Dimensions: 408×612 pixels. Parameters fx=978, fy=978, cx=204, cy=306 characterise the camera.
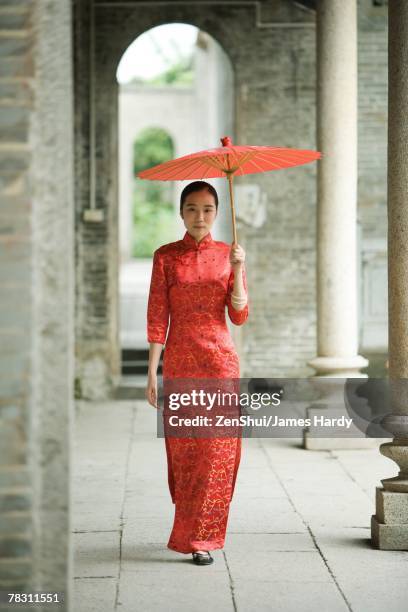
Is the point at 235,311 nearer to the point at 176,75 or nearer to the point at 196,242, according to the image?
the point at 196,242

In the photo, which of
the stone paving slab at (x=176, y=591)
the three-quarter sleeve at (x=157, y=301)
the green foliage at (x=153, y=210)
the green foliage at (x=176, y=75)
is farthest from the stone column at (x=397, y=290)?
the green foliage at (x=176, y=75)

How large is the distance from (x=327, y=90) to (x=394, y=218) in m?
2.98

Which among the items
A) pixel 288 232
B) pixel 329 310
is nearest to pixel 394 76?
pixel 329 310

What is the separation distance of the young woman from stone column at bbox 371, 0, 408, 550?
809mm

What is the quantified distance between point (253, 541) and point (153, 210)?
31574mm

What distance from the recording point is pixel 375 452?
24.4ft

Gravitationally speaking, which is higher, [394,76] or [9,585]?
[394,76]

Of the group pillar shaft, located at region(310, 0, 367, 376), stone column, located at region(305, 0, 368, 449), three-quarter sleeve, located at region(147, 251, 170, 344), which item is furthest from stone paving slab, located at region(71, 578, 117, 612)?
pillar shaft, located at region(310, 0, 367, 376)

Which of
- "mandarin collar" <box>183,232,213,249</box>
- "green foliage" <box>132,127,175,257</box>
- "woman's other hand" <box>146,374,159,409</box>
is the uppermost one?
"green foliage" <box>132,127,175,257</box>

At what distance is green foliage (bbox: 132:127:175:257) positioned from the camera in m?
35.7

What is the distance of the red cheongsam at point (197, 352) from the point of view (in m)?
4.50

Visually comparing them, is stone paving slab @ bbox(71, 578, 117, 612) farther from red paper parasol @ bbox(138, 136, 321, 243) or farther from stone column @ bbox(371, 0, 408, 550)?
red paper parasol @ bbox(138, 136, 321, 243)

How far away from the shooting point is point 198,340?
456cm

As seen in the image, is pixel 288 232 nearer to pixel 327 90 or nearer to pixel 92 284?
pixel 92 284
